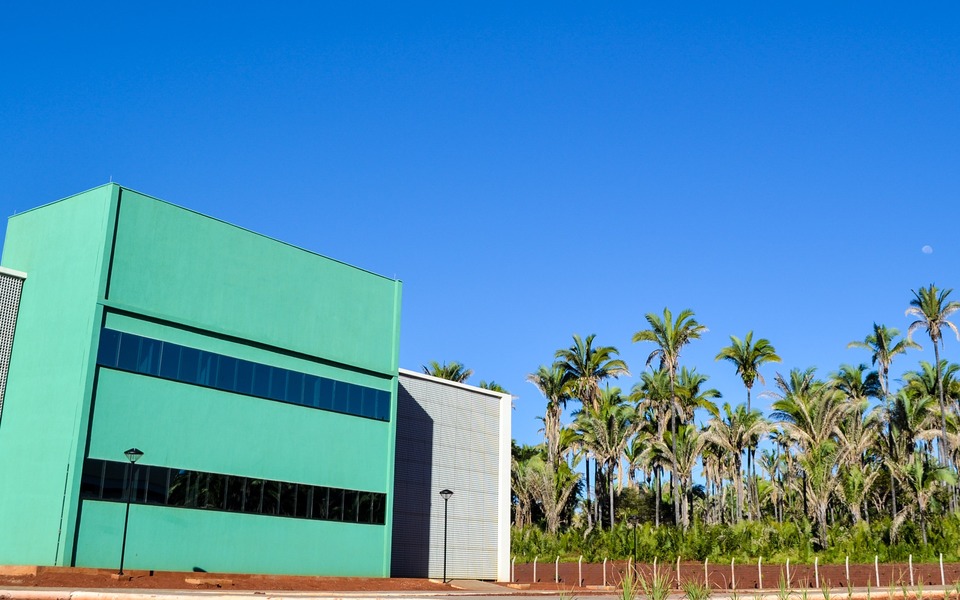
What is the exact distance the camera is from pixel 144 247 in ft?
101

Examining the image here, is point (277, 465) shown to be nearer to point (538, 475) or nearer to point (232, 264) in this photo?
point (232, 264)

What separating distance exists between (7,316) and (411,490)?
17.3 m

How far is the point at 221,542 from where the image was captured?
3095cm

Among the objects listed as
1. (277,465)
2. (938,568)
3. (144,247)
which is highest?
(144,247)

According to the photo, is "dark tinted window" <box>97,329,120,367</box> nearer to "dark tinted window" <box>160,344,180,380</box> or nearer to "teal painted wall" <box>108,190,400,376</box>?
"teal painted wall" <box>108,190,400,376</box>

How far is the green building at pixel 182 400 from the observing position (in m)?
28.1

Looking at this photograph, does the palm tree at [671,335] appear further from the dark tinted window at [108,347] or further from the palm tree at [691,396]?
the dark tinted window at [108,347]

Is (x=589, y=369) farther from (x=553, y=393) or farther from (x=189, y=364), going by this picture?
(x=189, y=364)

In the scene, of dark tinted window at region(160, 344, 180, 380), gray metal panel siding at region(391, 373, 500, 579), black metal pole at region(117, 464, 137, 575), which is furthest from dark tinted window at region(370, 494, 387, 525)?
black metal pole at region(117, 464, 137, 575)

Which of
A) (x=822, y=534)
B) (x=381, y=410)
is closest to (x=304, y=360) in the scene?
(x=381, y=410)

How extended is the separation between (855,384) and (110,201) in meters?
68.6

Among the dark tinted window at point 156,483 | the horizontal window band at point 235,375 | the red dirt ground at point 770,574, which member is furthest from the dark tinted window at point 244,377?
the red dirt ground at point 770,574

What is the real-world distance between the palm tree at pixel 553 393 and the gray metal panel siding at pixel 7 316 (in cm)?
4746

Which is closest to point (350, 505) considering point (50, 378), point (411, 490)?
point (411, 490)
